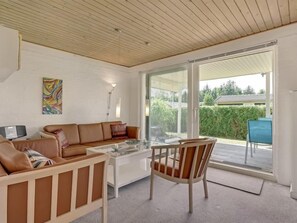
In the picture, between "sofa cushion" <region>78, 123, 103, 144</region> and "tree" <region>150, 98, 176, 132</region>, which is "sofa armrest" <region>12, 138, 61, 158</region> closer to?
"sofa cushion" <region>78, 123, 103, 144</region>

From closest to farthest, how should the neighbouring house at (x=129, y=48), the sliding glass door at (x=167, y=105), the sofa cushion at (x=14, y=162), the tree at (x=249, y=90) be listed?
the sofa cushion at (x=14, y=162)
the neighbouring house at (x=129, y=48)
the tree at (x=249, y=90)
the sliding glass door at (x=167, y=105)

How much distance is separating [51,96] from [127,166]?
226 centimetres

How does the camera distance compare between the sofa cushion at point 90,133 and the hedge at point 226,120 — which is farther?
the hedge at point 226,120

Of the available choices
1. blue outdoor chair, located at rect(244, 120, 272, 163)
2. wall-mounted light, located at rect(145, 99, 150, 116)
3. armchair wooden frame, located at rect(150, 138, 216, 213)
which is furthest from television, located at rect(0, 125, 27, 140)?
blue outdoor chair, located at rect(244, 120, 272, 163)

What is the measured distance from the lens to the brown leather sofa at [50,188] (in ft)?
3.55

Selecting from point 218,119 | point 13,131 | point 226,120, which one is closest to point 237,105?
point 226,120

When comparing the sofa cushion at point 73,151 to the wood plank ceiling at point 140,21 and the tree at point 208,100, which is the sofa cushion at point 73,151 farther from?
the tree at point 208,100

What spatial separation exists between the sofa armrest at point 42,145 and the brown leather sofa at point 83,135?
1.27ft

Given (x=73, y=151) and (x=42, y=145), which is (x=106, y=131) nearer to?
(x=73, y=151)

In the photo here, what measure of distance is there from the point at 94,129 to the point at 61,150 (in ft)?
3.55

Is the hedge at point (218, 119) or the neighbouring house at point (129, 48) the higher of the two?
the neighbouring house at point (129, 48)

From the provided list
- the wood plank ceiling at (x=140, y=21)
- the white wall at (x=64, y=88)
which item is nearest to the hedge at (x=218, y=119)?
the white wall at (x=64, y=88)

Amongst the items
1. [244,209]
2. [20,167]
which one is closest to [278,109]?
[244,209]

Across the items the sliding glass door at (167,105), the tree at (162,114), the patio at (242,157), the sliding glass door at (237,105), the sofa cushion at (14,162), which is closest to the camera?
the sofa cushion at (14,162)
